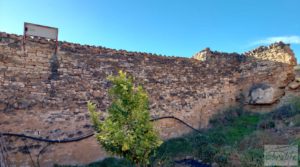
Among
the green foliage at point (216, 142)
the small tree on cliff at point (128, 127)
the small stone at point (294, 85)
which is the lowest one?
the green foliage at point (216, 142)

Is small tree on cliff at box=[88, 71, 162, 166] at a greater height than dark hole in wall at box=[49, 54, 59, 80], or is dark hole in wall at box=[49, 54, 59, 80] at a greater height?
dark hole in wall at box=[49, 54, 59, 80]

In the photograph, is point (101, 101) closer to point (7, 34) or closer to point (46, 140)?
point (46, 140)

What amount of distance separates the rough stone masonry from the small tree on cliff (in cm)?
292

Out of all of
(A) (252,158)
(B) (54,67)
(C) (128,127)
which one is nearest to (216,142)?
(A) (252,158)

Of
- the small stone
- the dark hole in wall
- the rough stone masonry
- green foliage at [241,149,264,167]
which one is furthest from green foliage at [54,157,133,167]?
the small stone

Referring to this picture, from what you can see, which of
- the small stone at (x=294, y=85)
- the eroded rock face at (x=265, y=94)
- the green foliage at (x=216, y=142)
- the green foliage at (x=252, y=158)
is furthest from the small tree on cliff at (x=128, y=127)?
the small stone at (x=294, y=85)

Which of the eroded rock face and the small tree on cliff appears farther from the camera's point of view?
the eroded rock face

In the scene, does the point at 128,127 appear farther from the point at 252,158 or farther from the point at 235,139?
the point at 235,139

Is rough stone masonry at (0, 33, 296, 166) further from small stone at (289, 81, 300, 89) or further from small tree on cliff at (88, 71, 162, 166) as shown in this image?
small tree on cliff at (88, 71, 162, 166)

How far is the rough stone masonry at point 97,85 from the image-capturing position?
304 inches

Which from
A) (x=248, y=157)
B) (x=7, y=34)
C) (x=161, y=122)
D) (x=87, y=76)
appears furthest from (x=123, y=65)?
(x=248, y=157)

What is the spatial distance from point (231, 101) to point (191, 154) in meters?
4.35

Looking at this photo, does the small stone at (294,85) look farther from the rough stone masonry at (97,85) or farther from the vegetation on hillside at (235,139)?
the vegetation on hillside at (235,139)

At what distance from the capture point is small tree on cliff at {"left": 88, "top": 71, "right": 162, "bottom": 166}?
5254 millimetres
